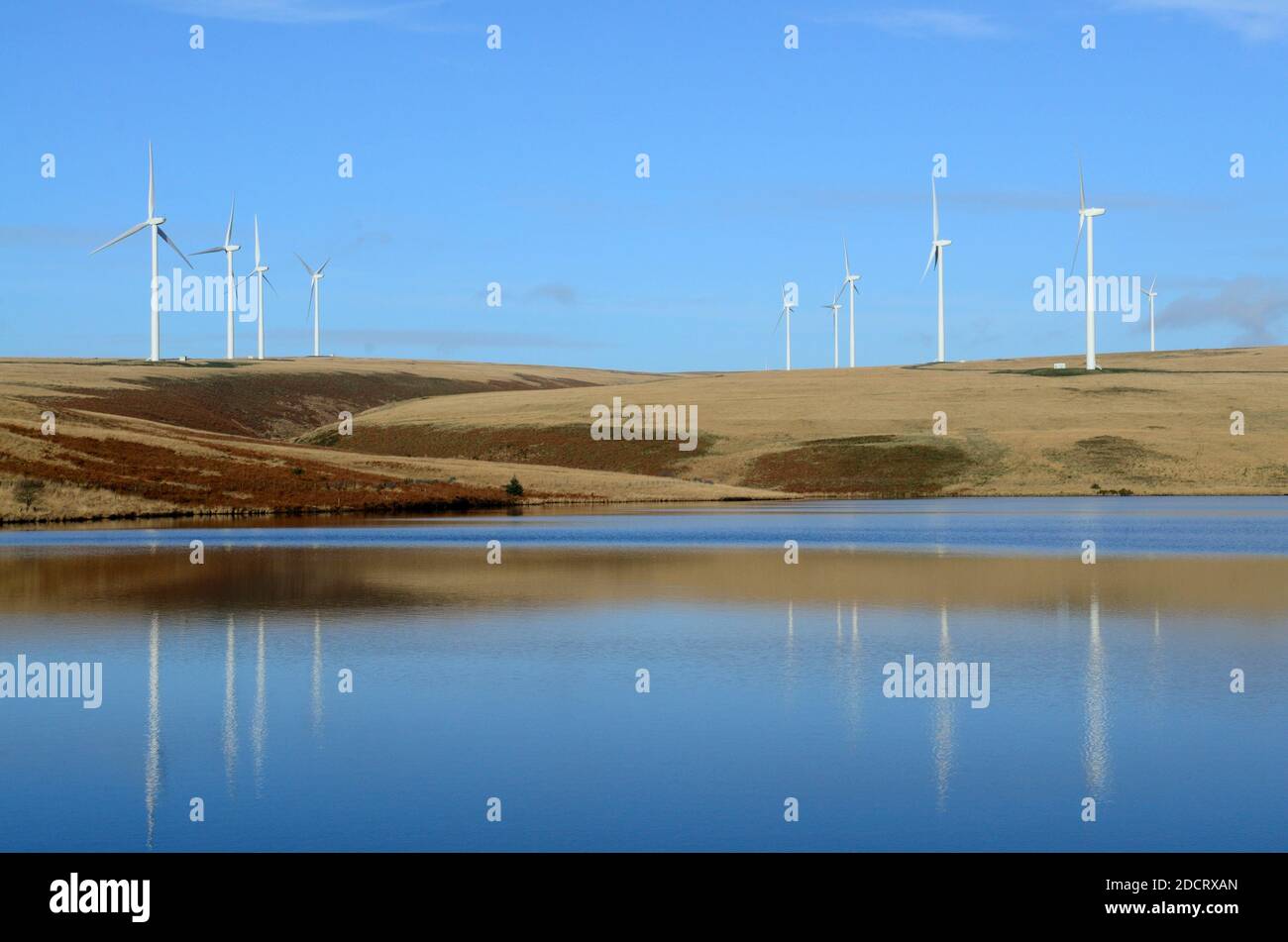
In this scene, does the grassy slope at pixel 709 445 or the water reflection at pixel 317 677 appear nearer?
the water reflection at pixel 317 677

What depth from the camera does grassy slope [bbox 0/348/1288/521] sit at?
77.6m

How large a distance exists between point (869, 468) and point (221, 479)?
42.5 metres

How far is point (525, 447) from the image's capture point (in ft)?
390

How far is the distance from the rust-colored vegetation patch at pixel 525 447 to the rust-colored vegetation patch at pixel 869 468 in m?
7.71

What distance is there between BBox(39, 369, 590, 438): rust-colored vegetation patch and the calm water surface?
4428 inches

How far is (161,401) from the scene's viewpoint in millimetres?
156625

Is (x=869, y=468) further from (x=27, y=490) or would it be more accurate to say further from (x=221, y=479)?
(x=27, y=490)

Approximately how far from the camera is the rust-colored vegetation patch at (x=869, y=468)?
95312mm

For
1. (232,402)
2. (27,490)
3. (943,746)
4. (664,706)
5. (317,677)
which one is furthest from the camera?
(232,402)

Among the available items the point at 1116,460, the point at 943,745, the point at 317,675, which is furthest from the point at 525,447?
the point at 943,745

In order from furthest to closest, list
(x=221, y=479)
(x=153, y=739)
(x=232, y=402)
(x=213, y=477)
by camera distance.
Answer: (x=232, y=402), (x=213, y=477), (x=221, y=479), (x=153, y=739)
